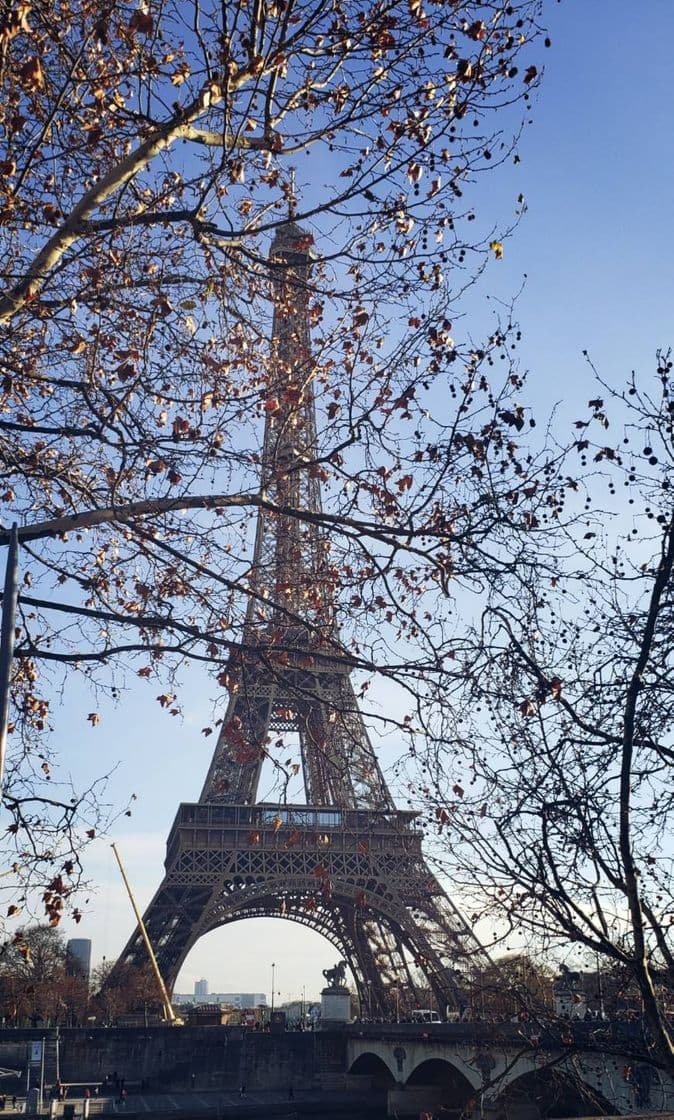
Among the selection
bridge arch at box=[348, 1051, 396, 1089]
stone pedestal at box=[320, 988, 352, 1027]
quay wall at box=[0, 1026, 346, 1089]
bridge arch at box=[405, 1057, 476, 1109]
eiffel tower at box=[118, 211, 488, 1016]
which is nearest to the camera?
eiffel tower at box=[118, 211, 488, 1016]

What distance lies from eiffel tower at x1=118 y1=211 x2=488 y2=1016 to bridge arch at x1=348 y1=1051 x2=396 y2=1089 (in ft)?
14.3

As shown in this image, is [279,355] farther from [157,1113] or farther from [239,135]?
[157,1113]

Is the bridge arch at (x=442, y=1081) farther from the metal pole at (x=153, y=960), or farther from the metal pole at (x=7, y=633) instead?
the metal pole at (x=7, y=633)

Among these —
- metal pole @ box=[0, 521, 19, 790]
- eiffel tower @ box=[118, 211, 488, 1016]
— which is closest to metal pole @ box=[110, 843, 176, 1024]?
eiffel tower @ box=[118, 211, 488, 1016]

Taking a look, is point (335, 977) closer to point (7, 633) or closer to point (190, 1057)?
point (190, 1057)

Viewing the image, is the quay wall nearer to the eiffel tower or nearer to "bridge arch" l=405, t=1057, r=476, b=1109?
the eiffel tower

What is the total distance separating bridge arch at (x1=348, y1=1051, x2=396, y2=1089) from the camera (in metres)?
61.4

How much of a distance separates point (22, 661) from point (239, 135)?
252 inches

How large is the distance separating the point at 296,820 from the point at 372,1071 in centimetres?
1540

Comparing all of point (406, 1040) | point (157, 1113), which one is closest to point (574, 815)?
point (406, 1040)

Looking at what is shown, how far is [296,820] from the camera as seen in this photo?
62.9 metres

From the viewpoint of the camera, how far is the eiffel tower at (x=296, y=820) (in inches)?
443

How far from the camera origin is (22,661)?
12.5 m

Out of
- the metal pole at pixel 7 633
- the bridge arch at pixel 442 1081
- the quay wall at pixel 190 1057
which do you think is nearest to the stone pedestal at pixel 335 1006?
the quay wall at pixel 190 1057
